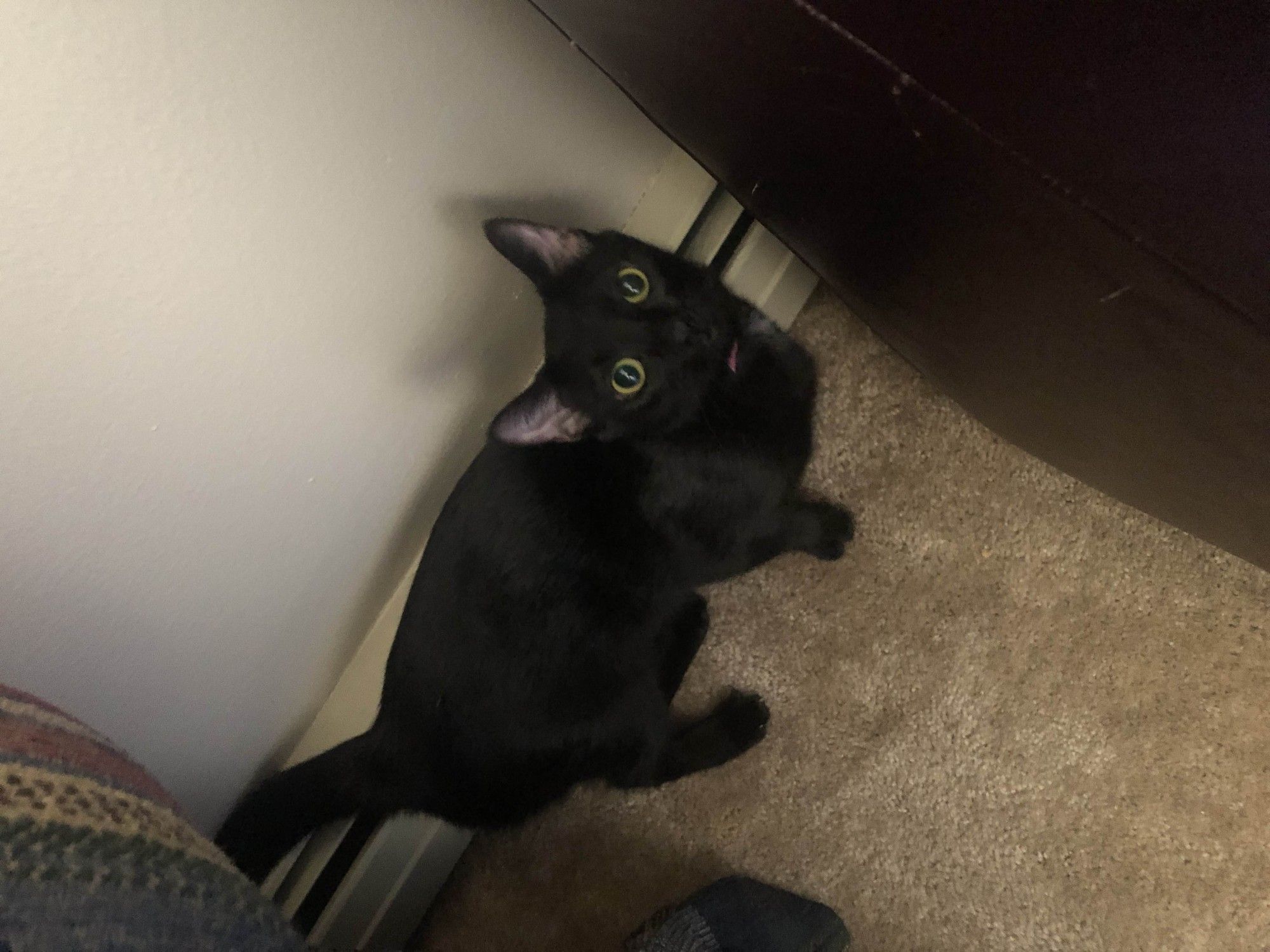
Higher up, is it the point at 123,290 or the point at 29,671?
the point at 123,290

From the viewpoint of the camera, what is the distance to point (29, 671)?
679 mm

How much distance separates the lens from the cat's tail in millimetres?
893

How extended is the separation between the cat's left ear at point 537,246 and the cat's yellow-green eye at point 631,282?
0.06 meters

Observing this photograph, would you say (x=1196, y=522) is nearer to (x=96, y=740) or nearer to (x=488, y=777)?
(x=488, y=777)

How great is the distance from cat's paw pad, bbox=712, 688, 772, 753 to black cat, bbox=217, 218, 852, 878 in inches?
4.8

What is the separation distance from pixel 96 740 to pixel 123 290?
321 mm

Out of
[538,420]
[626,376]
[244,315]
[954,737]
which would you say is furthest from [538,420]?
[954,737]

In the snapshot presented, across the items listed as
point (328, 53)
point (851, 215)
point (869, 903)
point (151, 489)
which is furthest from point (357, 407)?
point (869, 903)

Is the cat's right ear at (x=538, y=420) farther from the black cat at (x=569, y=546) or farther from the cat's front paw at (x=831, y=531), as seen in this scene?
the cat's front paw at (x=831, y=531)

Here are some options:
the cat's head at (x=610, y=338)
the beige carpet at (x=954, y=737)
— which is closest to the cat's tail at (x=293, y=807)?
the beige carpet at (x=954, y=737)

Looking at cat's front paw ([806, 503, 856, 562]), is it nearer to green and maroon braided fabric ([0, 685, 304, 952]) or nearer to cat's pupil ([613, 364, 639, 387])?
cat's pupil ([613, 364, 639, 387])

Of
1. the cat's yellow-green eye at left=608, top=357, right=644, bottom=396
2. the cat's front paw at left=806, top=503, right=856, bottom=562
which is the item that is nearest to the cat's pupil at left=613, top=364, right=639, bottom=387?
the cat's yellow-green eye at left=608, top=357, right=644, bottom=396

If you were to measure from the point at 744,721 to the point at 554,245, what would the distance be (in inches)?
24.5

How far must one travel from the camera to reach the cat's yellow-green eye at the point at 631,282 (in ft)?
2.81
